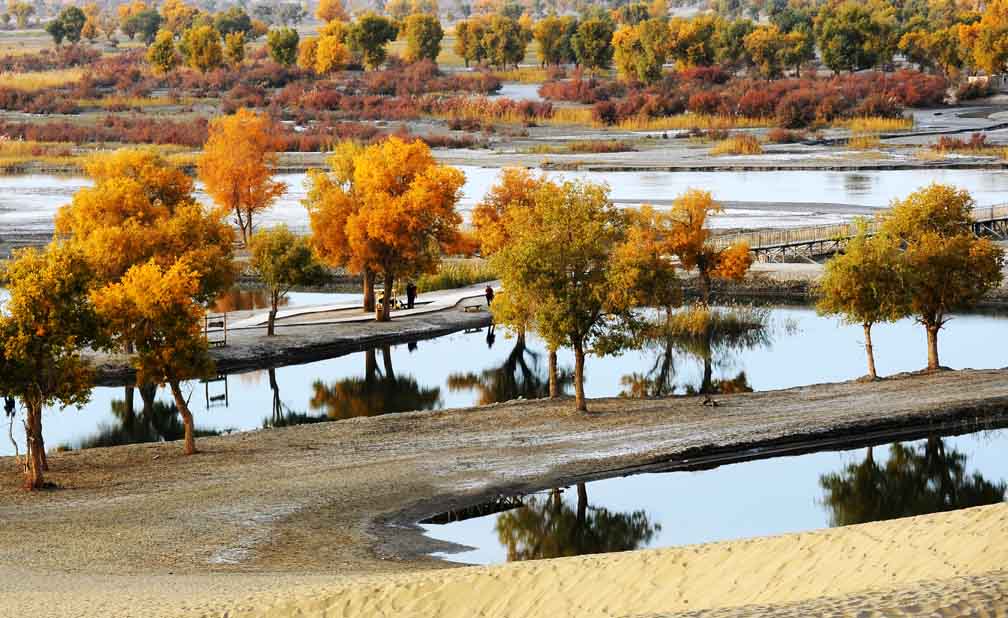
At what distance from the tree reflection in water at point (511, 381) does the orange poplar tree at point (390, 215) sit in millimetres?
8065

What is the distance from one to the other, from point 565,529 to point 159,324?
12.9 meters

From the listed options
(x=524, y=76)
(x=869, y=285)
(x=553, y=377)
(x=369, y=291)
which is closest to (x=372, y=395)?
(x=553, y=377)

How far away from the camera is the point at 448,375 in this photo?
5697cm

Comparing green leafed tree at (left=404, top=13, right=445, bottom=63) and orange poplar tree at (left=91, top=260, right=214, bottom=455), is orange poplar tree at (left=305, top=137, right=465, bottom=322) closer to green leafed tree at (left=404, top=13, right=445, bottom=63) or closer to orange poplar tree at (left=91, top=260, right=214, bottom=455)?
orange poplar tree at (left=91, top=260, right=214, bottom=455)

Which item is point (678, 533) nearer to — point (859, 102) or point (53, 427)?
point (53, 427)

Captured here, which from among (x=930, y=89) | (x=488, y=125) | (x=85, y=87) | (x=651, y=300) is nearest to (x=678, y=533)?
(x=651, y=300)

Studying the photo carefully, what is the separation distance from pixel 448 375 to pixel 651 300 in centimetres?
1032

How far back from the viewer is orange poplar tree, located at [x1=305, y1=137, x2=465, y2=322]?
65.7 m

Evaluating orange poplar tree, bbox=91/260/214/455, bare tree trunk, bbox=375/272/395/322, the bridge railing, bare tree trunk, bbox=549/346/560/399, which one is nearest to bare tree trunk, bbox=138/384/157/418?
orange poplar tree, bbox=91/260/214/455

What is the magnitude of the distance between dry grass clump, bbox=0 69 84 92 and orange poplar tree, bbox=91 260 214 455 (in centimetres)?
13770

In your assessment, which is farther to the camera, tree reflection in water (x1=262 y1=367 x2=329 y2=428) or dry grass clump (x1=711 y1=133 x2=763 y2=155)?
dry grass clump (x1=711 y1=133 x2=763 y2=155)

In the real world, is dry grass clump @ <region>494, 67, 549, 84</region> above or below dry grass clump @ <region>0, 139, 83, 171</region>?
above

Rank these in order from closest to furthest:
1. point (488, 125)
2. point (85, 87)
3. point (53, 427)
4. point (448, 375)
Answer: point (53, 427)
point (448, 375)
point (488, 125)
point (85, 87)

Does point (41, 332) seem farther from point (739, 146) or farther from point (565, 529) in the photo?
point (739, 146)
